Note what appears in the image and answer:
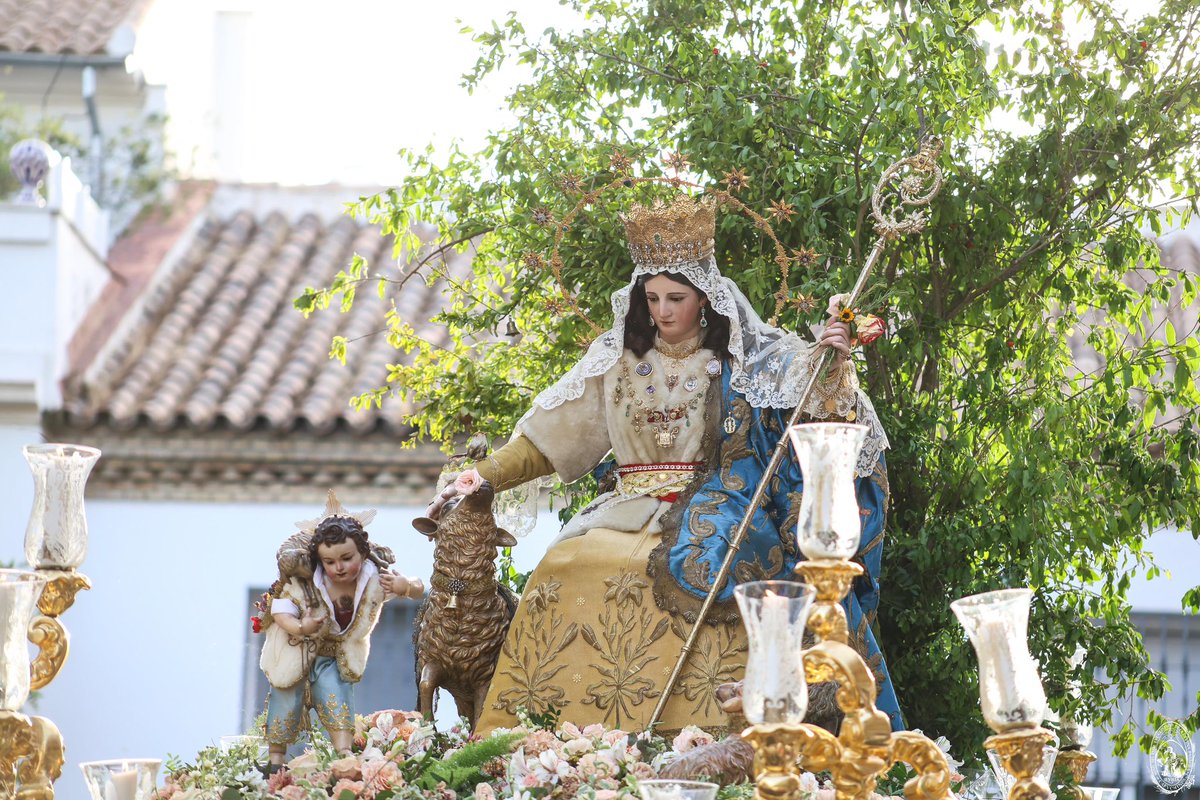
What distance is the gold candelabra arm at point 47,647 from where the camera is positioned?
450 cm

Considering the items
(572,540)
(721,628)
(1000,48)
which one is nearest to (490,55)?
(1000,48)

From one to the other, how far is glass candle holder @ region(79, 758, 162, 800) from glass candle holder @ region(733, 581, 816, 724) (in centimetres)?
155

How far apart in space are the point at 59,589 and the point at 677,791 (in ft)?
5.50

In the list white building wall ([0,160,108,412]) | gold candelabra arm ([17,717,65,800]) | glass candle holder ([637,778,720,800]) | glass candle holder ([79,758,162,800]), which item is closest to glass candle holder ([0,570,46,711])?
gold candelabra arm ([17,717,65,800])

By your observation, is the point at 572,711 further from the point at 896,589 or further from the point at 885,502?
the point at 896,589

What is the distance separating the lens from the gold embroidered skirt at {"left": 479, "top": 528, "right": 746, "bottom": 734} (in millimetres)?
5828

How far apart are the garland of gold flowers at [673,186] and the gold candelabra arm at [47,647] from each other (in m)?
2.76

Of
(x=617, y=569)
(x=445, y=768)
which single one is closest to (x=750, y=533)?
(x=617, y=569)

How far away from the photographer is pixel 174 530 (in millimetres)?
11289

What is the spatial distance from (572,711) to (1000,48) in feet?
10.1

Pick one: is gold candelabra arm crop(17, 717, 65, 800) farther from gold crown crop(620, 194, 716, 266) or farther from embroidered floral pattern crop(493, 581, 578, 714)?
gold crown crop(620, 194, 716, 266)

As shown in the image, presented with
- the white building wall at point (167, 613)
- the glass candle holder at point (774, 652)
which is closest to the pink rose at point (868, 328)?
the glass candle holder at point (774, 652)

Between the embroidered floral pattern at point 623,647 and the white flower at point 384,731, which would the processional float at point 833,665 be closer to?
the white flower at point 384,731

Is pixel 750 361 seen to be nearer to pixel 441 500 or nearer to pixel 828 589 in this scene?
pixel 441 500
